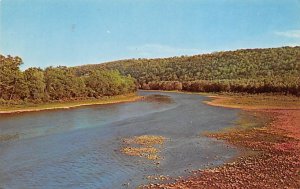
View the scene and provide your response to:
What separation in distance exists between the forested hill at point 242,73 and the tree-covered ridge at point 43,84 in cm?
4355

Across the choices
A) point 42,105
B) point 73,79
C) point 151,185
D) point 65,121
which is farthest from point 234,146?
point 73,79

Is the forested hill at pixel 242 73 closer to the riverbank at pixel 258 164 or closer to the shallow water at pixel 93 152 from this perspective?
the riverbank at pixel 258 164

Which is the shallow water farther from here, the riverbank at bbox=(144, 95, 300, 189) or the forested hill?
the forested hill

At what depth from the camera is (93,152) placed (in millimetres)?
29141

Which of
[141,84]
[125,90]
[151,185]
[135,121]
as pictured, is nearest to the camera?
[151,185]

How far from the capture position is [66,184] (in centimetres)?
2050

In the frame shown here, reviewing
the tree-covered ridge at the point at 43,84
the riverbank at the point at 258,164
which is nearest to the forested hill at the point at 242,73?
the tree-covered ridge at the point at 43,84

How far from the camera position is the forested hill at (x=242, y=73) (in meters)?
107

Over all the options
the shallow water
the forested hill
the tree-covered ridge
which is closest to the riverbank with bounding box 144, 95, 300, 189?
the shallow water

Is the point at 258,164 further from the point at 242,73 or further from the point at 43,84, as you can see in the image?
the point at 242,73

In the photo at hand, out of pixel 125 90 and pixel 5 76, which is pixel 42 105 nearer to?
pixel 5 76

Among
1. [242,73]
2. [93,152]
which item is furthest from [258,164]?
[242,73]

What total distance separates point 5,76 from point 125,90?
4746cm

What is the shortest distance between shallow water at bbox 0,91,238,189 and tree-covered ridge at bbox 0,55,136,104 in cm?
2136
